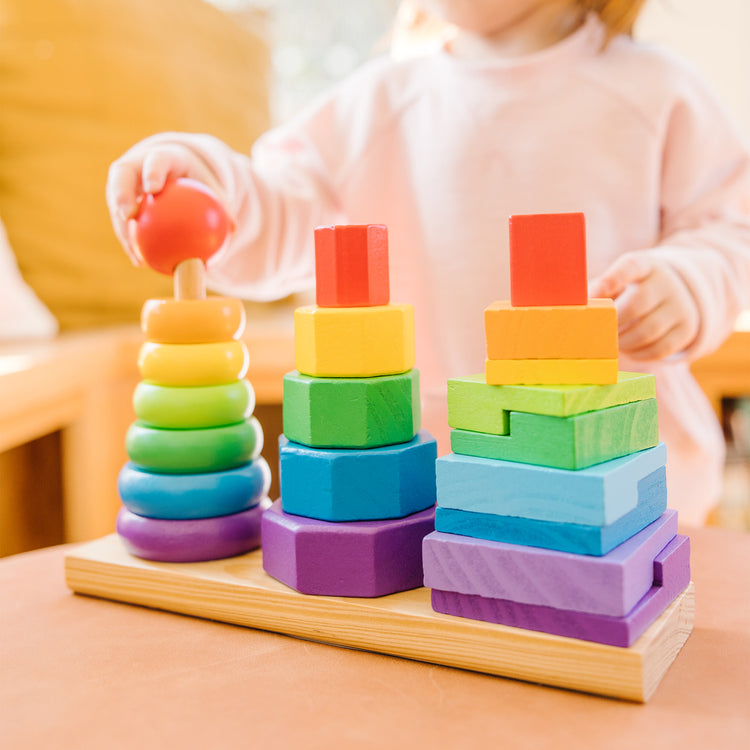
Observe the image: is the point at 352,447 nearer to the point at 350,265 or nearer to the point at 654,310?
the point at 350,265

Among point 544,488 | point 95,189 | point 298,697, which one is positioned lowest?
point 298,697

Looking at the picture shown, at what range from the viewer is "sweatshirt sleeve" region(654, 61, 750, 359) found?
0.83 m

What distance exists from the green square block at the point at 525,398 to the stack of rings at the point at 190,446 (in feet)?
0.66

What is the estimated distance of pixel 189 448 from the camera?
60 centimetres

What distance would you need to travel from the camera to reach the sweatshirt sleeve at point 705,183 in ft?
2.72

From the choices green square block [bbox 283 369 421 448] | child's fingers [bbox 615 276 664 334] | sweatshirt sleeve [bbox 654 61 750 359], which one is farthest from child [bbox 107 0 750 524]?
green square block [bbox 283 369 421 448]

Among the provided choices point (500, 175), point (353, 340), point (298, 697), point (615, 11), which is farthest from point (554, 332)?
point (615, 11)

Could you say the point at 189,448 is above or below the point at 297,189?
below

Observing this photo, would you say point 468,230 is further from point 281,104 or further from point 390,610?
point 281,104

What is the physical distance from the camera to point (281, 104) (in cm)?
194

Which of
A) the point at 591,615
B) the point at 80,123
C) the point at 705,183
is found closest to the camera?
the point at 591,615

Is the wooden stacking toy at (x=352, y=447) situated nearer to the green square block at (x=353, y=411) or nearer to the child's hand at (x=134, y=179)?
the green square block at (x=353, y=411)

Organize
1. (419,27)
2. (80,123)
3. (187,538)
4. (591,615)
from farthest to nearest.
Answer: (80,123) → (419,27) → (187,538) → (591,615)

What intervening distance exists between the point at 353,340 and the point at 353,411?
44 millimetres
